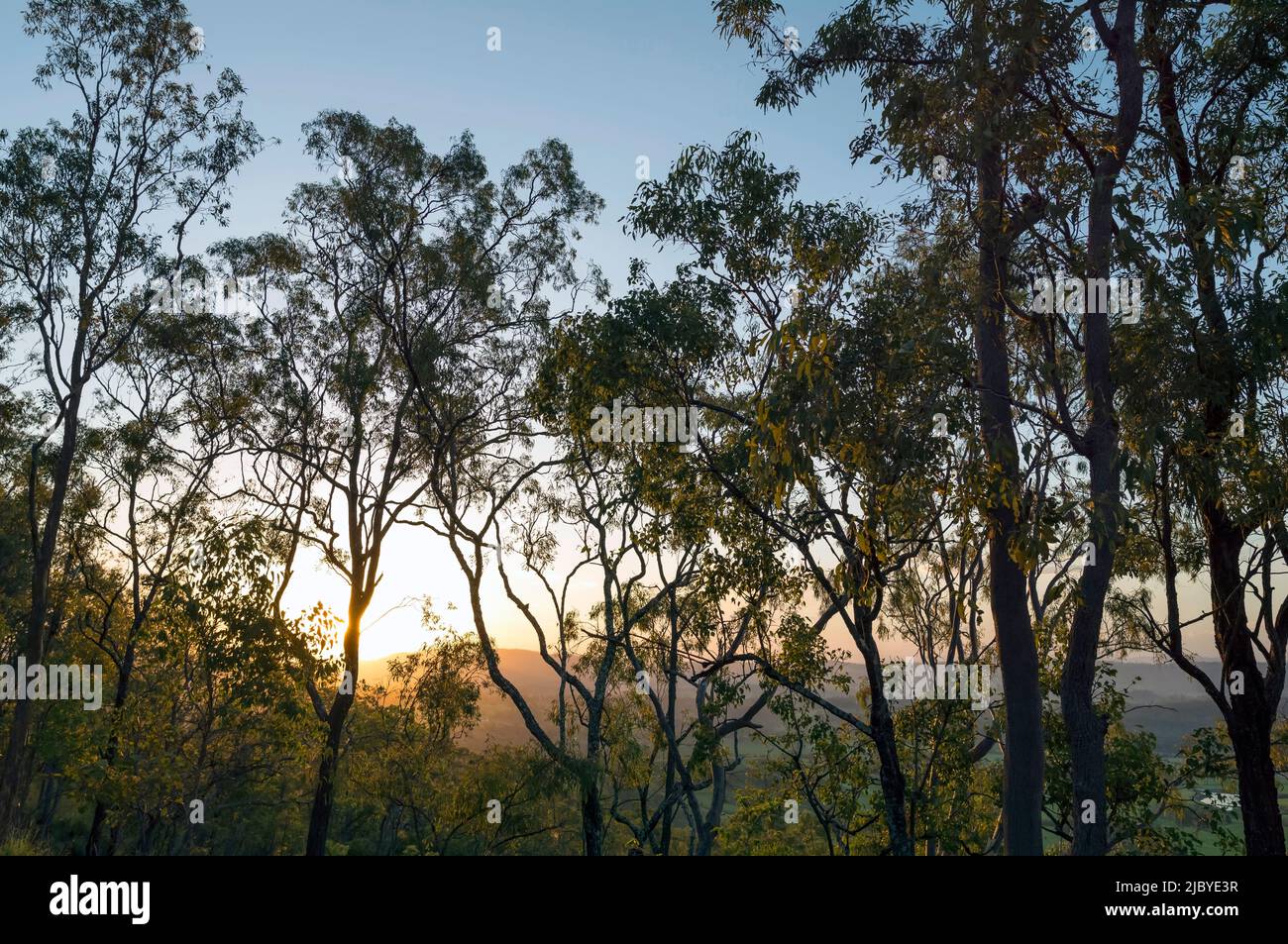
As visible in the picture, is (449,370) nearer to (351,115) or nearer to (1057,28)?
(351,115)

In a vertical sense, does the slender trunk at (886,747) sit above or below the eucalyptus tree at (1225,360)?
below

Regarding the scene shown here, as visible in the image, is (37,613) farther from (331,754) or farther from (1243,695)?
(1243,695)

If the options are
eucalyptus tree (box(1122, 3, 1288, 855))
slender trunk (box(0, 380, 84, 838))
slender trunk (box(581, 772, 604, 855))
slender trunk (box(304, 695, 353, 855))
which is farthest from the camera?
slender trunk (box(304, 695, 353, 855))

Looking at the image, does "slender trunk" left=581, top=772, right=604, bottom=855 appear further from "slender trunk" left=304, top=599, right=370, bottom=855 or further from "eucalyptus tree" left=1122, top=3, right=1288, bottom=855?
"eucalyptus tree" left=1122, top=3, right=1288, bottom=855

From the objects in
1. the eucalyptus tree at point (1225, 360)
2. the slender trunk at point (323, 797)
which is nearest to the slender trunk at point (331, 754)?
the slender trunk at point (323, 797)

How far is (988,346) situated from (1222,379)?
7.08 ft

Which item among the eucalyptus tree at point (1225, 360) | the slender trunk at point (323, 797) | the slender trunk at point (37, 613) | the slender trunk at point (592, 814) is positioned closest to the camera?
the eucalyptus tree at point (1225, 360)

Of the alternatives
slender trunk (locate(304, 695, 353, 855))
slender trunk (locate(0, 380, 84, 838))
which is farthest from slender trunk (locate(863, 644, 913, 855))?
slender trunk (locate(0, 380, 84, 838))

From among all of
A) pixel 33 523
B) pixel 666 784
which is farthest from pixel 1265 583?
pixel 33 523

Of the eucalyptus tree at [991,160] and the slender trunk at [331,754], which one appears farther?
the slender trunk at [331,754]

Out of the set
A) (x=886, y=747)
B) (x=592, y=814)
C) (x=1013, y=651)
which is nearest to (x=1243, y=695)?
(x=1013, y=651)

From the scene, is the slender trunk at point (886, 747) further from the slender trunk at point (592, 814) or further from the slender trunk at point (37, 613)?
the slender trunk at point (37, 613)

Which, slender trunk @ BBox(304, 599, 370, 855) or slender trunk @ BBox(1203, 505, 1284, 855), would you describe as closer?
slender trunk @ BBox(1203, 505, 1284, 855)

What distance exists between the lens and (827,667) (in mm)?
12625
